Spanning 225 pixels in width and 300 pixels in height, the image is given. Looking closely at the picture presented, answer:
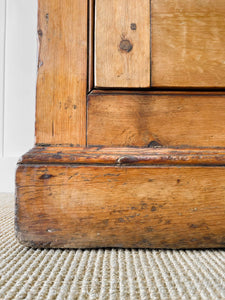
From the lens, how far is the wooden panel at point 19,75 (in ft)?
3.72

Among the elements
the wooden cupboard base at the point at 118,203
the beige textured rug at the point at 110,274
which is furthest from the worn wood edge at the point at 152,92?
the beige textured rug at the point at 110,274

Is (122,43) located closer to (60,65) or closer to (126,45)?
(126,45)

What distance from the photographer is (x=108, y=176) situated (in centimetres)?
40

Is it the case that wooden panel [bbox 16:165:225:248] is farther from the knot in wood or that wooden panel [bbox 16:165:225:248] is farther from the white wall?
the white wall

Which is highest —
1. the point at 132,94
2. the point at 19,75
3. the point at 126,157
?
the point at 19,75

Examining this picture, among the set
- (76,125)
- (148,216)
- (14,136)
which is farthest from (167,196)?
(14,136)

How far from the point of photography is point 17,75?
45.1 inches

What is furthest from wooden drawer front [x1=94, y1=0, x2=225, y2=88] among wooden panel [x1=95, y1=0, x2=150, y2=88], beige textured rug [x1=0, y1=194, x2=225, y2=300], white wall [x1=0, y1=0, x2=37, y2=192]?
white wall [x1=0, y1=0, x2=37, y2=192]

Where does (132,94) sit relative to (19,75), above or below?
below

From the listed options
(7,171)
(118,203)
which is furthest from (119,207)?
(7,171)

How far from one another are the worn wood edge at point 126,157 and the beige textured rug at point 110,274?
0.13 meters

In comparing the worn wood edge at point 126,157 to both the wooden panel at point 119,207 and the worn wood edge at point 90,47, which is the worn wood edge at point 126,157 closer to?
the wooden panel at point 119,207

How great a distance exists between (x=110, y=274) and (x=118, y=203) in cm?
12

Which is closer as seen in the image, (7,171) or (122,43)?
(122,43)
